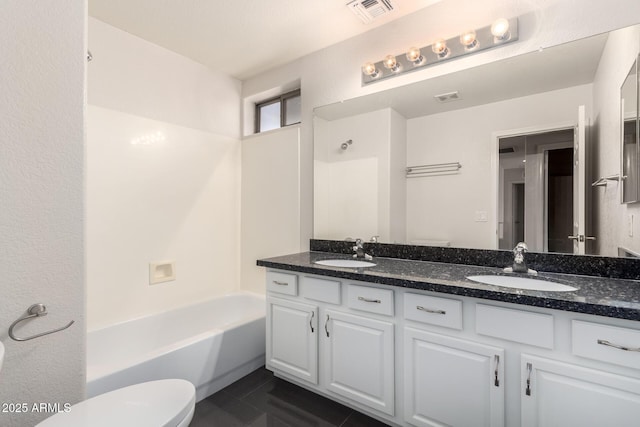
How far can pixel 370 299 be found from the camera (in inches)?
63.1

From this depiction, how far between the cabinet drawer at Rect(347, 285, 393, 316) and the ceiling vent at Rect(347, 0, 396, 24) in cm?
176

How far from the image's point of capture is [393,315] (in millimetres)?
1537

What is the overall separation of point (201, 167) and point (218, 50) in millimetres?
995

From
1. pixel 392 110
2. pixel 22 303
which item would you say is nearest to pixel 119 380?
pixel 22 303

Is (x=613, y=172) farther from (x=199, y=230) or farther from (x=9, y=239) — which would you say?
(x=199, y=230)

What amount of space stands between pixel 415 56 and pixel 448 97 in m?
0.36

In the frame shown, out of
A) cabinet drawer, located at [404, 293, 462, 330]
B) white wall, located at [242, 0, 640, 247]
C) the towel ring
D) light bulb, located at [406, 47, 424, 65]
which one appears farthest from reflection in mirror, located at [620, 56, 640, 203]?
the towel ring

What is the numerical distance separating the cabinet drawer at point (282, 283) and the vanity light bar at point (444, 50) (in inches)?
60.0

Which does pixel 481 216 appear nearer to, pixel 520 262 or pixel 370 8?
pixel 520 262

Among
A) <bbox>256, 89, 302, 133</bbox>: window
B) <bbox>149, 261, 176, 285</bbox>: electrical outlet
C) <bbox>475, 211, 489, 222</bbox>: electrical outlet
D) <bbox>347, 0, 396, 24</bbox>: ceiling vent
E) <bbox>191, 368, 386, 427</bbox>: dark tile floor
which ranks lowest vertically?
<bbox>191, 368, 386, 427</bbox>: dark tile floor

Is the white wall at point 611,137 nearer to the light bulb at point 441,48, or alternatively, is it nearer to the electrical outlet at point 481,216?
the electrical outlet at point 481,216

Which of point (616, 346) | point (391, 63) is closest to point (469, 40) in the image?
point (391, 63)

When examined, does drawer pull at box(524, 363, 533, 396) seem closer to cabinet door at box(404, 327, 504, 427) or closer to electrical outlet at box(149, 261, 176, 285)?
cabinet door at box(404, 327, 504, 427)

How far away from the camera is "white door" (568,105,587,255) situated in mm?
1540
